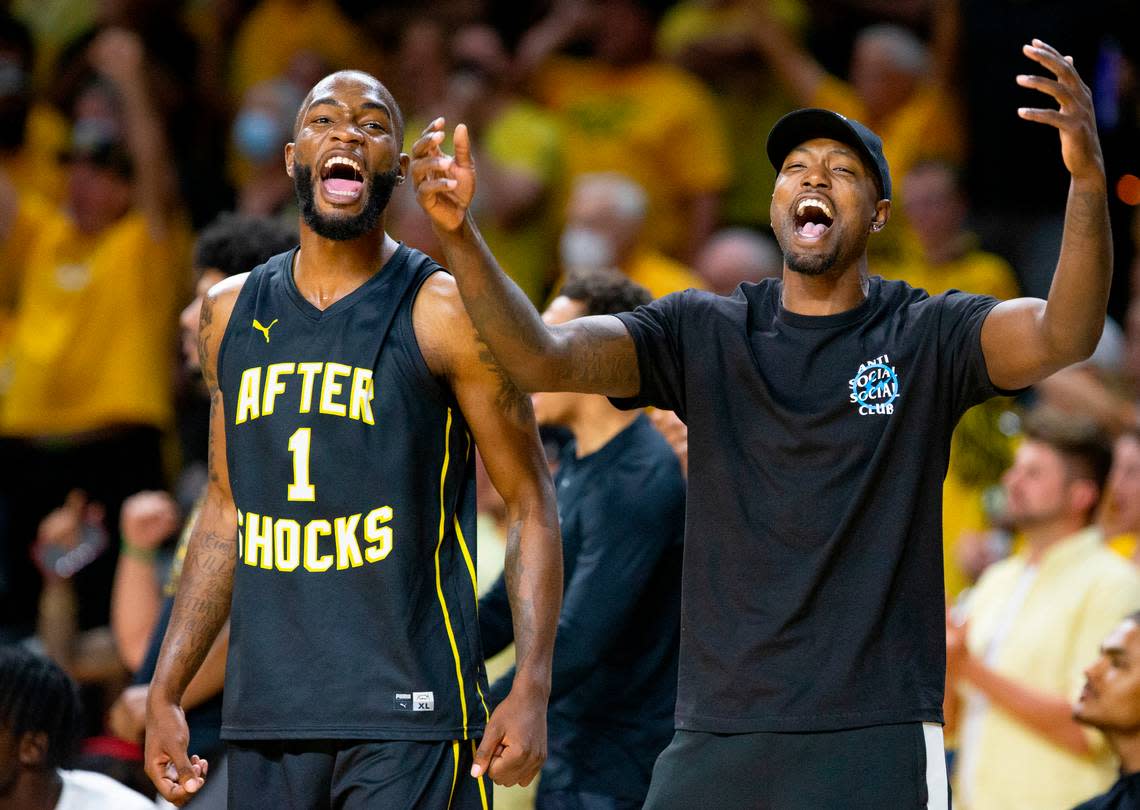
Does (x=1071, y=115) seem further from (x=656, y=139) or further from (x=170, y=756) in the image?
(x=656, y=139)

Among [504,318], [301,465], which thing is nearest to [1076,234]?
[504,318]

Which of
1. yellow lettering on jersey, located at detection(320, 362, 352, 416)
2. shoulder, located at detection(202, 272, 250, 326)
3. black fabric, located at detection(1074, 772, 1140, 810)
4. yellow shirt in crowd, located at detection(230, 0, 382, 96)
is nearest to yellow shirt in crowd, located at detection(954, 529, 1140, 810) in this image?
black fabric, located at detection(1074, 772, 1140, 810)

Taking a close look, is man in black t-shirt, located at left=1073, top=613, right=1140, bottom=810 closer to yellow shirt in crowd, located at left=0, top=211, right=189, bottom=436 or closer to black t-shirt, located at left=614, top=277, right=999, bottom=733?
black t-shirt, located at left=614, top=277, right=999, bottom=733

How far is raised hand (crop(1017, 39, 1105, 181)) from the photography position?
340cm

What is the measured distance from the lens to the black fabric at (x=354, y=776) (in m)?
3.75

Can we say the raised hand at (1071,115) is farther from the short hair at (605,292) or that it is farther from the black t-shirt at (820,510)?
the short hair at (605,292)

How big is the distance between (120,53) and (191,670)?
5.54 metres

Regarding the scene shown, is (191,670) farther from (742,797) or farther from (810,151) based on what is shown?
(810,151)

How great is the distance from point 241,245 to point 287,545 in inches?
70.2

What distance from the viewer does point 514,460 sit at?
4.02m

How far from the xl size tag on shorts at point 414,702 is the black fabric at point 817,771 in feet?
1.80

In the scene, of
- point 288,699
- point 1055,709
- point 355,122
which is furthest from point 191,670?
point 1055,709

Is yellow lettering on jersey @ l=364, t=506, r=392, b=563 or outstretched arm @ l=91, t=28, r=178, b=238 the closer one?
yellow lettering on jersey @ l=364, t=506, r=392, b=563

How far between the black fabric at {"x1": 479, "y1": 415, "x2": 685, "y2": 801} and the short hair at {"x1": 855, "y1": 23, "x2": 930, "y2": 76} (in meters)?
3.79
